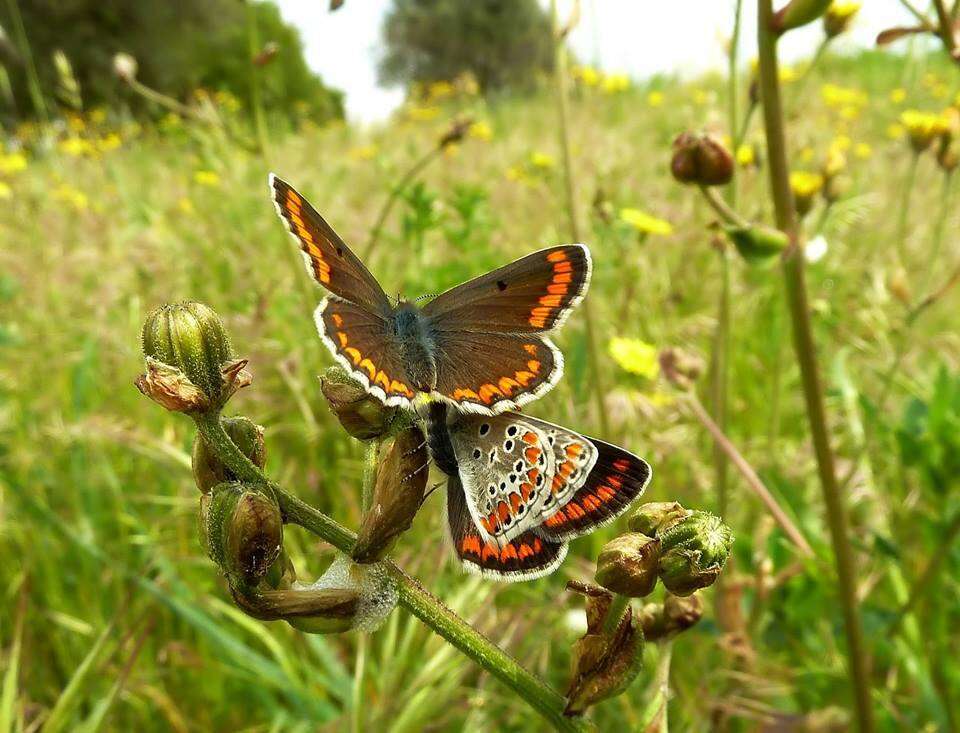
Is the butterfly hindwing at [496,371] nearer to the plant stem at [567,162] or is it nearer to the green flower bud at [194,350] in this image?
the green flower bud at [194,350]

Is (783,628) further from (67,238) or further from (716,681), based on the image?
(67,238)

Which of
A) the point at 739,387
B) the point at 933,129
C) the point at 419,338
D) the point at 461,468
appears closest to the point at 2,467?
the point at 419,338

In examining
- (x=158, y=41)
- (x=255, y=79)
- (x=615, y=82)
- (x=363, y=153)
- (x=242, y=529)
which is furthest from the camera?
(x=158, y=41)

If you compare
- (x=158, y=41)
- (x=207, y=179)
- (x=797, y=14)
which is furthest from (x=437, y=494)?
(x=158, y=41)

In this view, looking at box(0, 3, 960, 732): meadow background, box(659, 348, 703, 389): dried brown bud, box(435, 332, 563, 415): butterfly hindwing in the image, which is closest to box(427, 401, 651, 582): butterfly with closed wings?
box(435, 332, 563, 415): butterfly hindwing

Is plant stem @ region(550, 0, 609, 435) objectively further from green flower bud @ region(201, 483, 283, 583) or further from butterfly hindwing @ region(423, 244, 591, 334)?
green flower bud @ region(201, 483, 283, 583)

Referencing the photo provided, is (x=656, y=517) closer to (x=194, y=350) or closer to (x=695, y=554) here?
(x=695, y=554)
